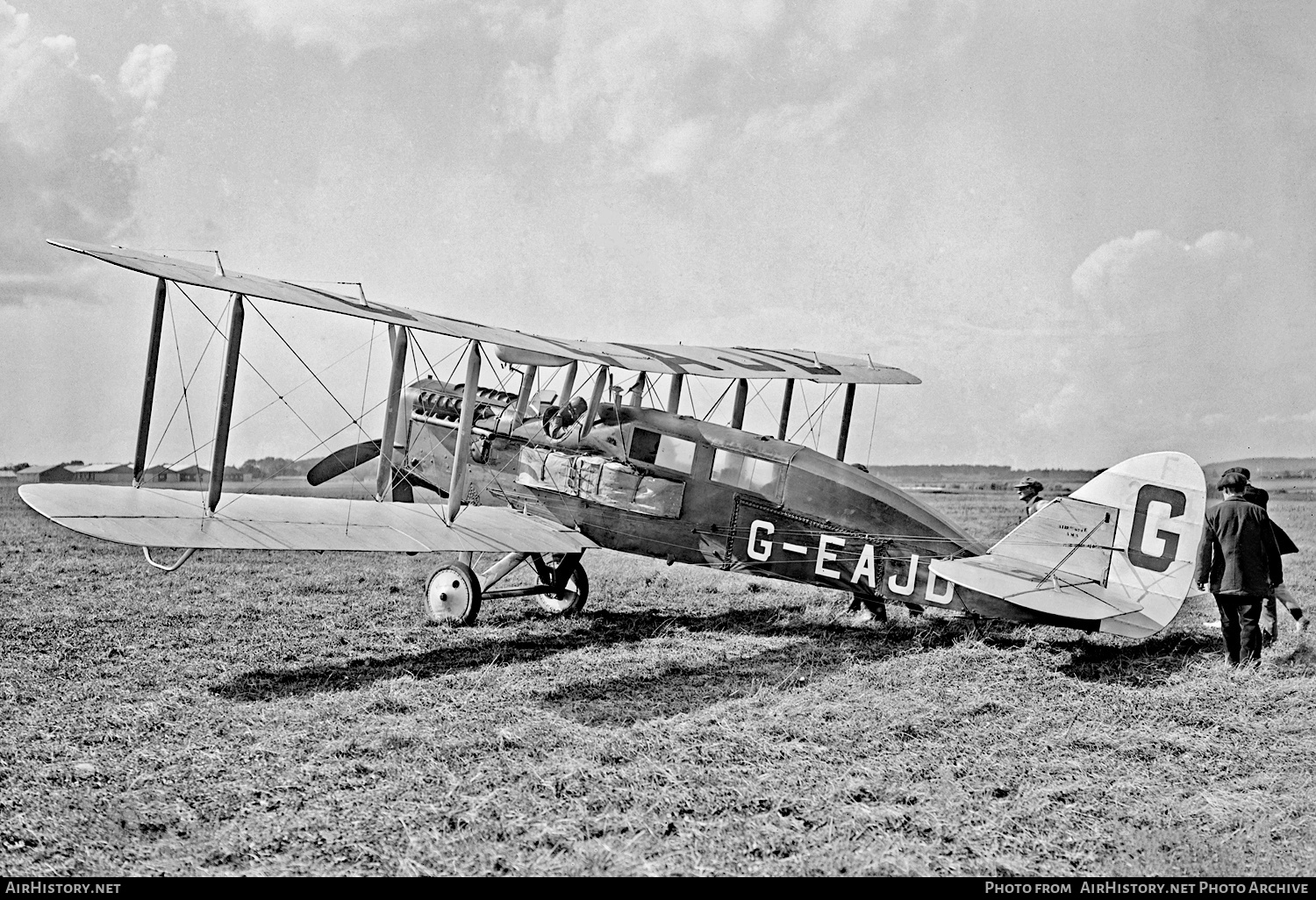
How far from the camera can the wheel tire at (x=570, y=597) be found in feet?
32.6

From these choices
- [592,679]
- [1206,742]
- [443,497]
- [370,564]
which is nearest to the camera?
[1206,742]

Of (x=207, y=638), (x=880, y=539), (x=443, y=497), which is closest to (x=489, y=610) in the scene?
(x=443, y=497)

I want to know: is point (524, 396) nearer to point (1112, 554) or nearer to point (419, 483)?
point (419, 483)

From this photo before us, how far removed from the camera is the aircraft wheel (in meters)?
8.70

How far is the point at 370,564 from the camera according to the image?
13.6 meters

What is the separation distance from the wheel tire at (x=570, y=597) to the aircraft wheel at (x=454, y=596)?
1302mm

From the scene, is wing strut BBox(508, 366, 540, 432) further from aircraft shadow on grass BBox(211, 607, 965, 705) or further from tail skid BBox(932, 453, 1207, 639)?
tail skid BBox(932, 453, 1207, 639)

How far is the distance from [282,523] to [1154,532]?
680cm

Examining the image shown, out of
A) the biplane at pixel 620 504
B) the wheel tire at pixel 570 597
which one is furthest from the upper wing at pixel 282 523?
the wheel tire at pixel 570 597

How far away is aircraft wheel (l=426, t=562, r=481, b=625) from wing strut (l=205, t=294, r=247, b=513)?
2.48m

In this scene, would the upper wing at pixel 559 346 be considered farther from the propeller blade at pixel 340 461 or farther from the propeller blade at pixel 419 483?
the propeller blade at pixel 340 461

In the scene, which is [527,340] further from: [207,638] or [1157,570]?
[1157,570]

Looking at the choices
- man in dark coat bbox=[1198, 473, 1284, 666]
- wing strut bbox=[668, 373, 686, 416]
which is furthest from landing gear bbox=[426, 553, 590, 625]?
man in dark coat bbox=[1198, 473, 1284, 666]

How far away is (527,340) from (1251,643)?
6.56 meters
